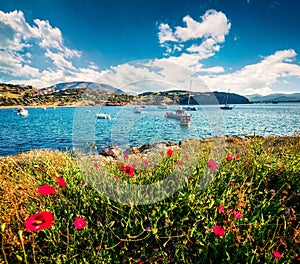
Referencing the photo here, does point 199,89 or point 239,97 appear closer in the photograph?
point 199,89

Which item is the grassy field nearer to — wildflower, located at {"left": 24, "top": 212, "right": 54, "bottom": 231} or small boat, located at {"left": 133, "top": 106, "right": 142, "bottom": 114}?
wildflower, located at {"left": 24, "top": 212, "right": 54, "bottom": 231}

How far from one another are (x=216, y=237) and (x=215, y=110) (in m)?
2.63

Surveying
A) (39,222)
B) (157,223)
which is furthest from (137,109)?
(39,222)

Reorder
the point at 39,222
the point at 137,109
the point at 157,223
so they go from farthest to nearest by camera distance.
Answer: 1. the point at 137,109
2. the point at 157,223
3. the point at 39,222

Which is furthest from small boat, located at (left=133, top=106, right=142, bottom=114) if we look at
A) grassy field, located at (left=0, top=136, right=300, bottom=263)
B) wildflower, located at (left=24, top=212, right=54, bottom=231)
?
wildflower, located at (left=24, top=212, right=54, bottom=231)

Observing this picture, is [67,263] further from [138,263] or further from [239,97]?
[239,97]

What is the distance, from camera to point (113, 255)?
2.12m

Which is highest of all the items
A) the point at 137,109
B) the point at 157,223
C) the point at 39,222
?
the point at 137,109

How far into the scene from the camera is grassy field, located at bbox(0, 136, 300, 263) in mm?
1984

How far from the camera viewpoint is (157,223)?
2.50 m

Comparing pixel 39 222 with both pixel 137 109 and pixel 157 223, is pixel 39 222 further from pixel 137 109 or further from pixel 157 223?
pixel 137 109

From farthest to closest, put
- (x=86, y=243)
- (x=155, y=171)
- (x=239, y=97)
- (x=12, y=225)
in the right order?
(x=239, y=97), (x=155, y=171), (x=12, y=225), (x=86, y=243)

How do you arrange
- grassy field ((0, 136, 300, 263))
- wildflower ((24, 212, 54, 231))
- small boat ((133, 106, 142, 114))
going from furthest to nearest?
small boat ((133, 106, 142, 114))
grassy field ((0, 136, 300, 263))
wildflower ((24, 212, 54, 231))

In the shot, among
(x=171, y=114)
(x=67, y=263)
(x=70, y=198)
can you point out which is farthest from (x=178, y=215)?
(x=171, y=114)
